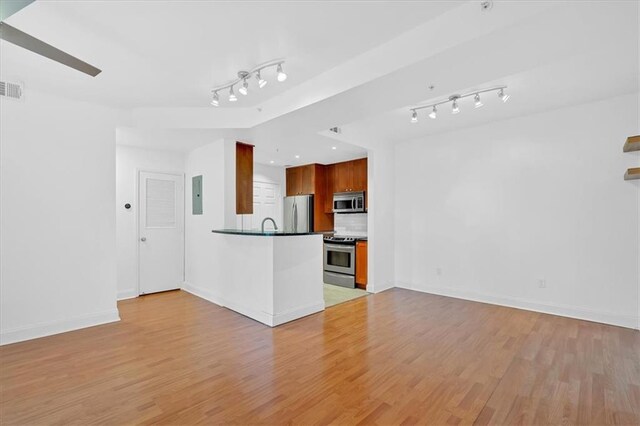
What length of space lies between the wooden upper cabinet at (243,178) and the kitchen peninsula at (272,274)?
610 mm

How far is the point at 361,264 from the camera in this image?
5574mm

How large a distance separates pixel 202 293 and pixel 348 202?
327 centimetres

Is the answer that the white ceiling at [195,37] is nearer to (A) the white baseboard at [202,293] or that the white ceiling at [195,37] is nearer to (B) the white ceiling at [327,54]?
(B) the white ceiling at [327,54]

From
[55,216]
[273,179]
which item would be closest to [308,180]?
[273,179]

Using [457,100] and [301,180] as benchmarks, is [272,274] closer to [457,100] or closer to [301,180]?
[457,100]

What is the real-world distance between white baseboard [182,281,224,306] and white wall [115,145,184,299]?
0.80 meters

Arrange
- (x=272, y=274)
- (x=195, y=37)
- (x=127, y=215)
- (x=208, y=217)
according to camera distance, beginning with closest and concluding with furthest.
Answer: (x=195, y=37)
(x=272, y=274)
(x=208, y=217)
(x=127, y=215)

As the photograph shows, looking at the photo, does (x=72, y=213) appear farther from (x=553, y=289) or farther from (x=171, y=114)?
(x=553, y=289)

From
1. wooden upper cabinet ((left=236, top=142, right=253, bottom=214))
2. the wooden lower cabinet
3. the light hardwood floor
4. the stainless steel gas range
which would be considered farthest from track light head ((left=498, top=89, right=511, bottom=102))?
wooden upper cabinet ((left=236, top=142, right=253, bottom=214))

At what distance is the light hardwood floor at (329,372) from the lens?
6.67ft

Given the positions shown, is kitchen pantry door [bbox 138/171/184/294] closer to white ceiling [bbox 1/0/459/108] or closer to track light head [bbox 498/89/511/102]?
white ceiling [bbox 1/0/459/108]

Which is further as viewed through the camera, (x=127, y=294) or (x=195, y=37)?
(x=127, y=294)

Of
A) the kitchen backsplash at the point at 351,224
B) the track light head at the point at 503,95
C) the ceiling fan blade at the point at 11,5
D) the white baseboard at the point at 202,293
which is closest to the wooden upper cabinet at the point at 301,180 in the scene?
the kitchen backsplash at the point at 351,224

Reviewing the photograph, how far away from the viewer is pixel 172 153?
5.55 metres
